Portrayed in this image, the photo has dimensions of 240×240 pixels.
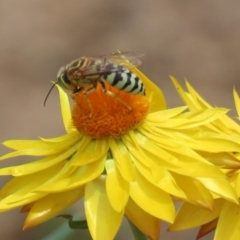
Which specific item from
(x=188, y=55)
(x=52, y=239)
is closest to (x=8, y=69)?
(x=188, y=55)

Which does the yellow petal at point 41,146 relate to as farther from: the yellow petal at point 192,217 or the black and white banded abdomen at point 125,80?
the yellow petal at point 192,217

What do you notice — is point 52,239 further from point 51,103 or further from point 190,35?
point 190,35

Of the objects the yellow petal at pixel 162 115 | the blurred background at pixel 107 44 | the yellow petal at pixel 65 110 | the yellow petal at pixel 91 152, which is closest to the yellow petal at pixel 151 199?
the yellow petal at pixel 91 152

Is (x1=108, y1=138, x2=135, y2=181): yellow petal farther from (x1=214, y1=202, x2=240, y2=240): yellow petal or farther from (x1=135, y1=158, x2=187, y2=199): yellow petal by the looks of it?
(x1=214, y1=202, x2=240, y2=240): yellow petal

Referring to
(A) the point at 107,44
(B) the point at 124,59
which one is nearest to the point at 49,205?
(B) the point at 124,59

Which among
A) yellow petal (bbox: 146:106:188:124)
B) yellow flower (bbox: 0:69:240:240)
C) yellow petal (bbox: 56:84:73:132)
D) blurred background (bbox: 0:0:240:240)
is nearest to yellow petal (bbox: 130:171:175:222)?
yellow flower (bbox: 0:69:240:240)

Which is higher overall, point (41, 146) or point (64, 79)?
point (64, 79)

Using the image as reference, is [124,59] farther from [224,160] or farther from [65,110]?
[224,160]
